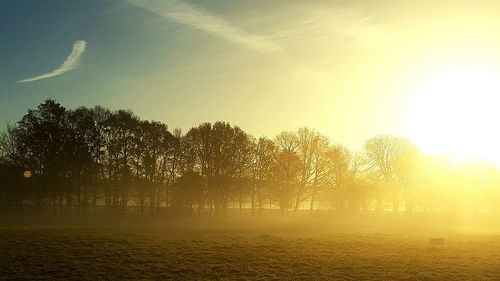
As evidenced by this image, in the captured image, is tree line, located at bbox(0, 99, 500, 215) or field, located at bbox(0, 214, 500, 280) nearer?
field, located at bbox(0, 214, 500, 280)

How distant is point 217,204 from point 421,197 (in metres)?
64.9

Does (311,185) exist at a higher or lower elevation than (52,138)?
lower

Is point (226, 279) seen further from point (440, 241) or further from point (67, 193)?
point (67, 193)

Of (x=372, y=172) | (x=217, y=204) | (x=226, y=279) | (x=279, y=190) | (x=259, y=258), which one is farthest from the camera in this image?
(x=372, y=172)

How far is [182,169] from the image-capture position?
89938 mm

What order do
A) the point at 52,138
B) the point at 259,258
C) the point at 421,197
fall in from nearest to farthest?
the point at 259,258, the point at 52,138, the point at 421,197

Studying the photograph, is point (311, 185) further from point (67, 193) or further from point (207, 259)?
point (207, 259)

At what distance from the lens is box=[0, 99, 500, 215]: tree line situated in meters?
71.9

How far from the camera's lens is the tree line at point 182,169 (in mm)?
71875

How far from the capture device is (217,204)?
296 feet

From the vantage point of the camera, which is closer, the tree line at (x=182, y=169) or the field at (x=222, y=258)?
the field at (x=222, y=258)

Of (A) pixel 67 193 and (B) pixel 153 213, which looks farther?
(B) pixel 153 213

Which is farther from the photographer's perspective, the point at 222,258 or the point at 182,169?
the point at 182,169

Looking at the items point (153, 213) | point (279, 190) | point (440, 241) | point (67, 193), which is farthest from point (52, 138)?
point (440, 241)
